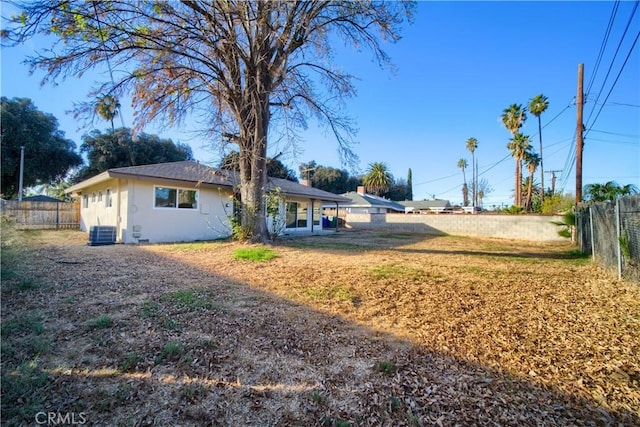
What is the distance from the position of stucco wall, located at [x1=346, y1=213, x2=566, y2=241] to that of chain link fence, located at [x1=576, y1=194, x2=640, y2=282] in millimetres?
9277

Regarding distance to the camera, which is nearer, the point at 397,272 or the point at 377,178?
the point at 397,272

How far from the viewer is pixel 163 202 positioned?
1187 centimetres

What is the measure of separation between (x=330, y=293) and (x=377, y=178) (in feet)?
150

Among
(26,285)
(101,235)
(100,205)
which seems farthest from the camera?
(100,205)

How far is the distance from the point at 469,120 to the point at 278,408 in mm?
24684

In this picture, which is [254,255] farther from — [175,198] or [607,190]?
[607,190]

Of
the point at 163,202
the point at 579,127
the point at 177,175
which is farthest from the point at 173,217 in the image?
the point at 579,127

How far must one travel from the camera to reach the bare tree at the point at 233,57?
7.03 meters

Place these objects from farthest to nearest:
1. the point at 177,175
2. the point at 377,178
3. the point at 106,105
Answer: the point at 377,178
the point at 177,175
the point at 106,105

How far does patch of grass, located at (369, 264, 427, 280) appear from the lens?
595 centimetres

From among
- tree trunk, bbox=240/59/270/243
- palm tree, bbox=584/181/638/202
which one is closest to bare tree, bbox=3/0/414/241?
tree trunk, bbox=240/59/270/243

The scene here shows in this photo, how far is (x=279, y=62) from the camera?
970 cm

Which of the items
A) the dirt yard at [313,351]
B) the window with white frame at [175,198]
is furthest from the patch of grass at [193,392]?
the window with white frame at [175,198]

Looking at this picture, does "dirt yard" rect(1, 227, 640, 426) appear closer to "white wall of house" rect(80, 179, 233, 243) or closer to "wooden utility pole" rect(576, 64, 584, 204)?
"white wall of house" rect(80, 179, 233, 243)
